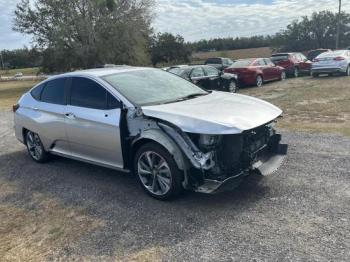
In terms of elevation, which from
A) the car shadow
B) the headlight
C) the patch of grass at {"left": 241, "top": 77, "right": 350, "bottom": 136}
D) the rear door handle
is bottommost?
the patch of grass at {"left": 241, "top": 77, "right": 350, "bottom": 136}

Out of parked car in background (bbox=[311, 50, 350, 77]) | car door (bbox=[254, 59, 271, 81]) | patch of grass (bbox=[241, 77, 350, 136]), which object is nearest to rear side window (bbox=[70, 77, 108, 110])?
patch of grass (bbox=[241, 77, 350, 136])

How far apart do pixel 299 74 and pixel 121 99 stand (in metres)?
21.4

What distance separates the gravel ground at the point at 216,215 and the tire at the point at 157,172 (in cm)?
15

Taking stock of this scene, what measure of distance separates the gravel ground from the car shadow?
0.01 m

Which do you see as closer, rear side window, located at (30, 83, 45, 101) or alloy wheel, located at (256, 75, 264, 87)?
rear side window, located at (30, 83, 45, 101)

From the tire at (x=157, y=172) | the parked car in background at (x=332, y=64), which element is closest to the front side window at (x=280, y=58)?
the parked car in background at (x=332, y=64)

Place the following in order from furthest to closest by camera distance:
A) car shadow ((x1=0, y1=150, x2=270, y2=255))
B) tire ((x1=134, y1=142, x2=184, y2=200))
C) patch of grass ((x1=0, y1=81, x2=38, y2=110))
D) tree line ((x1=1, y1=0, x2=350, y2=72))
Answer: tree line ((x1=1, y1=0, x2=350, y2=72)), patch of grass ((x1=0, y1=81, x2=38, y2=110)), tire ((x1=134, y1=142, x2=184, y2=200)), car shadow ((x1=0, y1=150, x2=270, y2=255))

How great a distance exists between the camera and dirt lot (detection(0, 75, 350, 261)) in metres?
3.92

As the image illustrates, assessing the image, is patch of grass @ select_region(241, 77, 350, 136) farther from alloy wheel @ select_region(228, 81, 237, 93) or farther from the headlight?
the headlight

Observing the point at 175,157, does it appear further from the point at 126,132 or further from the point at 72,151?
the point at 72,151

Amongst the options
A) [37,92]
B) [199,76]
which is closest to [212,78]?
[199,76]

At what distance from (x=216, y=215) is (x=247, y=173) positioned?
685 millimetres

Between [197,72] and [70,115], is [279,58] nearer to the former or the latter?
[197,72]

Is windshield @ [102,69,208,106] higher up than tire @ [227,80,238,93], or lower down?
higher up
